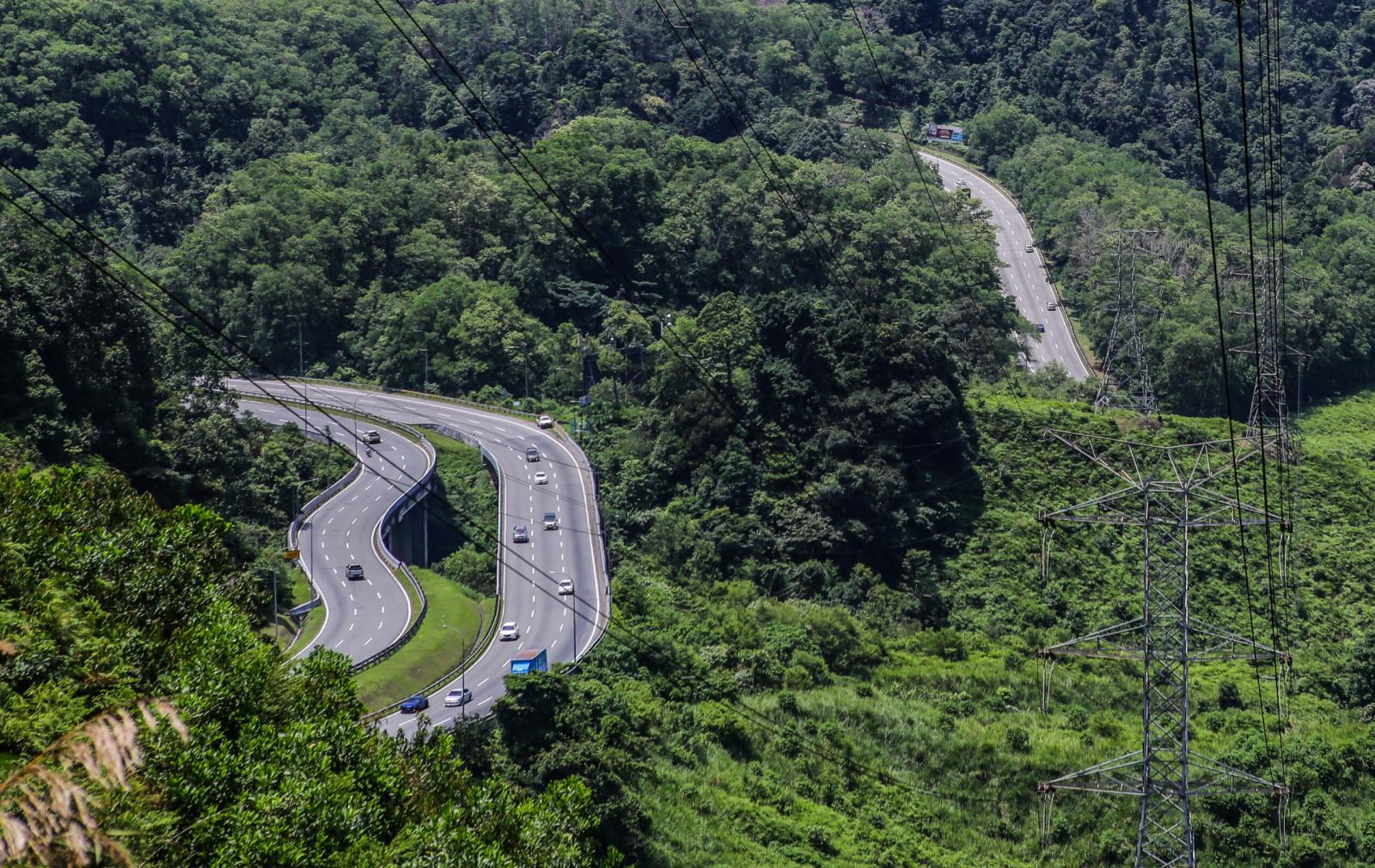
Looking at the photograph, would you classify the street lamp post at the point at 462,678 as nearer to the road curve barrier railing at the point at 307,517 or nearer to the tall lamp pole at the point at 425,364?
the road curve barrier railing at the point at 307,517

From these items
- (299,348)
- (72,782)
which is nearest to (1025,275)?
(299,348)

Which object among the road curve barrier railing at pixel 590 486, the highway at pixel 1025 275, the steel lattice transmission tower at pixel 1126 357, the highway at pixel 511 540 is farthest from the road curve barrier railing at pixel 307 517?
the highway at pixel 1025 275

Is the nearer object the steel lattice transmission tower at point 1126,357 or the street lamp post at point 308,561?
the street lamp post at point 308,561

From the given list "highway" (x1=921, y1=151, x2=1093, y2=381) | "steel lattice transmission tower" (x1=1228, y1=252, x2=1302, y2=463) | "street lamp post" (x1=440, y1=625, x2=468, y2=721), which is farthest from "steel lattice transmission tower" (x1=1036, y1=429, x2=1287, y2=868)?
"highway" (x1=921, y1=151, x2=1093, y2=381)

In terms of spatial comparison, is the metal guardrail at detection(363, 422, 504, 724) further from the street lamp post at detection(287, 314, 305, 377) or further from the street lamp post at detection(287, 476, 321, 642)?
the street lamp post at detection(287, 314, 305, 377)

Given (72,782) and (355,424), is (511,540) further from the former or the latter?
(72,782)

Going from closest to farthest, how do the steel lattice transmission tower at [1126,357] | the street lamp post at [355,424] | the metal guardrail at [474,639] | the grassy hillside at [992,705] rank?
1. the grassy hillside at [992,705]
2. the metal guardrail at [474,639]
3. the street lamp post at [355,424]
4. the steel lattice transmission tower at [1126,357]

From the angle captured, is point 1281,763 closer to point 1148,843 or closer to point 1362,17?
point 1148,843
